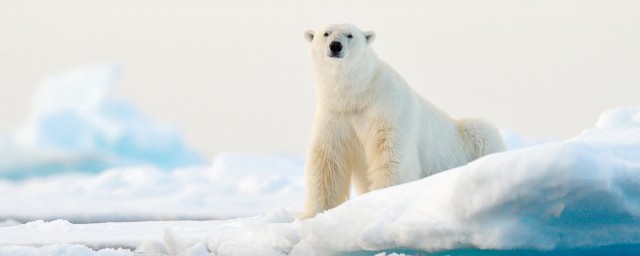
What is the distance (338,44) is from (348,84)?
0.32 meters

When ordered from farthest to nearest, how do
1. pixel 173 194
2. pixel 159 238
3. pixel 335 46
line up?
pixel 173 194
pixel 159 238
pixel 335 46

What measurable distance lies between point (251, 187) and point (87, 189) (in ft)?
11.9

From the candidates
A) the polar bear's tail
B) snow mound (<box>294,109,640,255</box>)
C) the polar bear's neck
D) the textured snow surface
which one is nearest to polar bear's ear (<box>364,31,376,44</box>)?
the polar bear's neck

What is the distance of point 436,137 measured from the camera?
22.7 ft

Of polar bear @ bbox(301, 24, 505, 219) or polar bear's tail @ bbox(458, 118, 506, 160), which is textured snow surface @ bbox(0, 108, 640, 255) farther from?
polar bear's tail @ bbox(458, 118, 506, 160)

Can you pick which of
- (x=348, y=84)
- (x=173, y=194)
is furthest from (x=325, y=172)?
(x=173, y=194)

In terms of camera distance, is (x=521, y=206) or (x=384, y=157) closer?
(x=521, y=206)

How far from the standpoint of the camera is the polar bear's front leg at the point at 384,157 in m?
6.22

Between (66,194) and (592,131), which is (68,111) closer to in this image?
(66,194)

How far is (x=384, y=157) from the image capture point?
245 inches

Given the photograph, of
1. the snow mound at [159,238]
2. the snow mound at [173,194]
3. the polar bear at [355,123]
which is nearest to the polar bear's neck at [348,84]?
the polar bear at [355,123]

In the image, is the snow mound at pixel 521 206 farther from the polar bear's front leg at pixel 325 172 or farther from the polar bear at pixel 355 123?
the polar bear's front leg at pixel 325 172

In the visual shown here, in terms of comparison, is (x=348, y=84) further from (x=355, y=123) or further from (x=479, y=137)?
(x=479, y=137)

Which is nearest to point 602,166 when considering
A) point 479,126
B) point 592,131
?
point 592,131
